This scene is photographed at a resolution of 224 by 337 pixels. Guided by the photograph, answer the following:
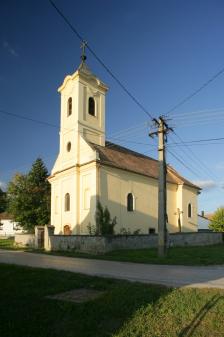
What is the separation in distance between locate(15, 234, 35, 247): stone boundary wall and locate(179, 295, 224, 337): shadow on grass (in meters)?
25.0

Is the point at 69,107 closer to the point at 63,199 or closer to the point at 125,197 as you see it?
the point at 63,199

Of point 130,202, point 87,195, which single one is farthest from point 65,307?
point 130,202

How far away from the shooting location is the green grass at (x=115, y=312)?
18.7 feet

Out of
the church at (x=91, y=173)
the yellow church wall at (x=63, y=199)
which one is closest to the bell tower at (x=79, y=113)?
the church at (x=91, y=173)

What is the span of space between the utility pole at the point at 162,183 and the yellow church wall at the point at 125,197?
1001 cm

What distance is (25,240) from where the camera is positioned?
32.8 metres

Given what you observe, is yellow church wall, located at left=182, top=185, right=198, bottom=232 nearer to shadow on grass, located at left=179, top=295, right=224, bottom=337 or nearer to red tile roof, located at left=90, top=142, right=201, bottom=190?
red tile roof, located at left=90, top=142, right=201, bottom=190

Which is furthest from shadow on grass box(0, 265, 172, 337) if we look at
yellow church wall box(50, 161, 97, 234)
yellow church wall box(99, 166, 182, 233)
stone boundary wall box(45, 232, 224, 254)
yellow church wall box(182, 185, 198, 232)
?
yellow church wall box(182, 185, 198, 232)

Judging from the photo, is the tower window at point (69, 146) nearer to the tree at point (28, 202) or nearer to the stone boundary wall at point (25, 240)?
the stone boundary wall at point (25, 240)

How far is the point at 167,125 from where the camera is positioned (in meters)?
22.4

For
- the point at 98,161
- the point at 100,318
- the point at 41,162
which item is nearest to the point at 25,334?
the point at 100,318

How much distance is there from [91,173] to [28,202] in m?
16.1

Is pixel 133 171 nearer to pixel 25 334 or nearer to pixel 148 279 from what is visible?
pixel 148 279

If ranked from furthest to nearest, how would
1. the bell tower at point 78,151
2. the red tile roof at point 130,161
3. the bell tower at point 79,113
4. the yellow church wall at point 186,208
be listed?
Result: the yellow church wall at point 186,208 → the bell tower at point 79,113 → the red tile roof at point 130,161 → the bell tower at point 78,151
